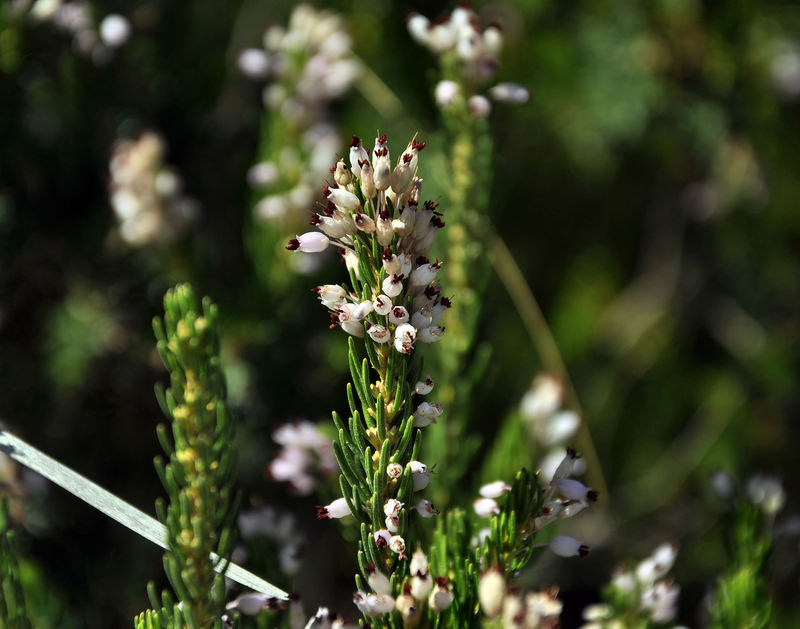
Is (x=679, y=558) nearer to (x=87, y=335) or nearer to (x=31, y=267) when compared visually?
(x=87, y=335)

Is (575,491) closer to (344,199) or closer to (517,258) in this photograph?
(344,199)

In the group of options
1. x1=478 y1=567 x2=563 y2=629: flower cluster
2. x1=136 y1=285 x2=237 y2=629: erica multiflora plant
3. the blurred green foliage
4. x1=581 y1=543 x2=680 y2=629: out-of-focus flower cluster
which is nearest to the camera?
x1=478 y1=567 x2=563 y2=629: flower cluster

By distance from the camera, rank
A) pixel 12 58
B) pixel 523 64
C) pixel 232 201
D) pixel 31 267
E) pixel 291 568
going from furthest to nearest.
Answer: pixel 523 64, pixel 232 201, pixel 31 267, pixel 12 58, pixel 291 568

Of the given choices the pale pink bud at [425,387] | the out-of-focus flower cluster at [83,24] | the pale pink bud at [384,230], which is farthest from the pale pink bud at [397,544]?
the out-of-focus flower cluster at [83,24]

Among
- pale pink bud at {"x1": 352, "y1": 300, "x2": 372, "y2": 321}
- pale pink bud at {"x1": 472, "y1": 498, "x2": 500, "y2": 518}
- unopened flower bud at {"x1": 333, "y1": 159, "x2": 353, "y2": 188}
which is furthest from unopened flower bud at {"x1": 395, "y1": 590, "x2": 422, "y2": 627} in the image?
unopened flower bud at {"x1": 333, "y1": 159, "x2": 353, "y2": 188}

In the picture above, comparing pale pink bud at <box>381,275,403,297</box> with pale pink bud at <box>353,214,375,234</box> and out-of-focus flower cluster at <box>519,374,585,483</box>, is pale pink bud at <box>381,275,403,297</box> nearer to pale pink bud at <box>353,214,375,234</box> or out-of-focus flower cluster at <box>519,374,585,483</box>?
pale pink bud at <box>353,214,375,234</box>

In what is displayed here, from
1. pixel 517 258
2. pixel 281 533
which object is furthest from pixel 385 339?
pixel 517 258

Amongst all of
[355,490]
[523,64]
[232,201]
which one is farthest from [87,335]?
[523,64]

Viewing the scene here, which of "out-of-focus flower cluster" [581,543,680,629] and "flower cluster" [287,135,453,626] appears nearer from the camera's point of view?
"flower cluster" [287,135,453,626]
